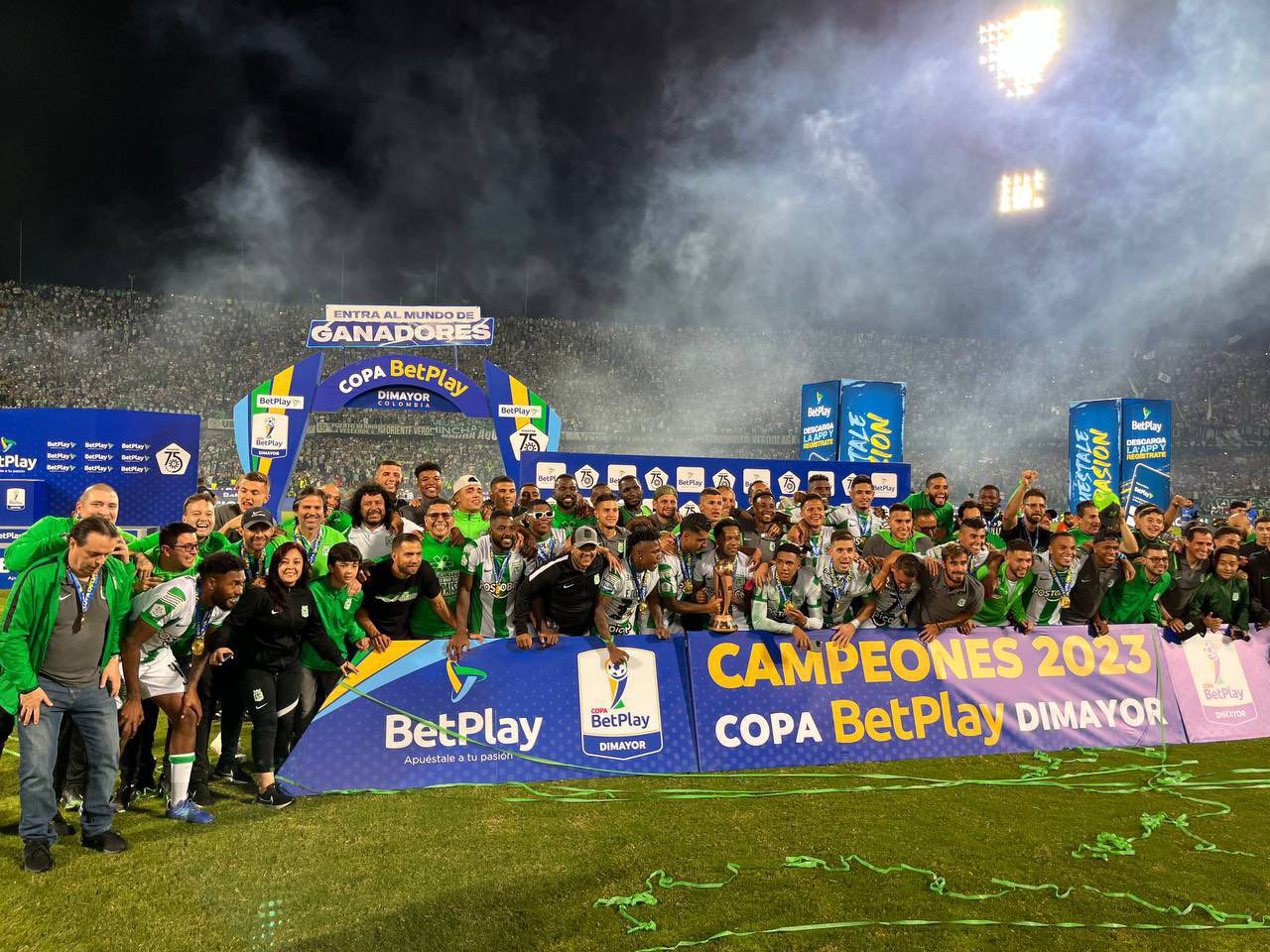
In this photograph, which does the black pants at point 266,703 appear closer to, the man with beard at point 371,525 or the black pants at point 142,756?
the black pants at point 142,756

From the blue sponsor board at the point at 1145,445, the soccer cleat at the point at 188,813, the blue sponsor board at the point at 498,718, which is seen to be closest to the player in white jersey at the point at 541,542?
the blue sponsor board at the point at 498,718

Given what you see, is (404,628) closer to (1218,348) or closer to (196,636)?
(196,636)

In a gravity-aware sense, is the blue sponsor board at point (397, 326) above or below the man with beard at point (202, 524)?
above

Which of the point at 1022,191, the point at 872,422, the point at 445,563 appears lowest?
the point at 445,563

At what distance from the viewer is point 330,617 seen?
5.96 m

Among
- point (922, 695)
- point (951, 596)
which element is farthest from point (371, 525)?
point (951, 596)

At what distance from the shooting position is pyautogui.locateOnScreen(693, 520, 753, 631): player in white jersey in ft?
22.4

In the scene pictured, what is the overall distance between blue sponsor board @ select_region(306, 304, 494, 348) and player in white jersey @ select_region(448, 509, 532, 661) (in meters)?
11.3

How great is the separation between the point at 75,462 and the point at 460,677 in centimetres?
1332

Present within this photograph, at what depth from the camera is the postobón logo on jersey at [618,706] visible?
6.29m

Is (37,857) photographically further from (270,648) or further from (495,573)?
(495,573)

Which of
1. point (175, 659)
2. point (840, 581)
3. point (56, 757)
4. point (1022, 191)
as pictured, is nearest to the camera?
point (56, 757)

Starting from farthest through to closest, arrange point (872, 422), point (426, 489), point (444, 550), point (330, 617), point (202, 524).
A: point (872, 422)
point (426, 489)
point (444, 550)
point (202, 524)
point (330, 617)

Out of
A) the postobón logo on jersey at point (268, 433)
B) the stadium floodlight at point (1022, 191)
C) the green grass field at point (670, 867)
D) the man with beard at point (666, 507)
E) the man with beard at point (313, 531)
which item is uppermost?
the stadium floodlight at point (1022, 191)
